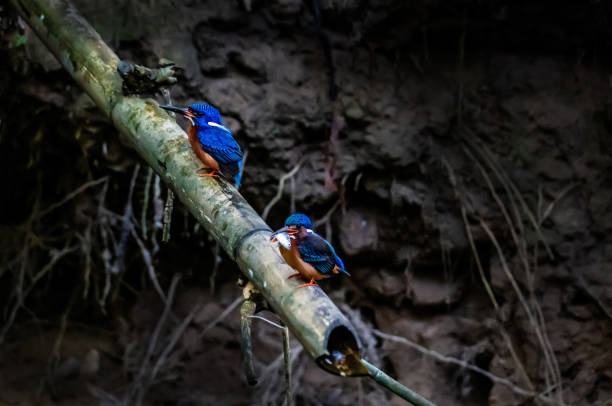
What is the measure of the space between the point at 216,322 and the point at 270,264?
82.7 inches

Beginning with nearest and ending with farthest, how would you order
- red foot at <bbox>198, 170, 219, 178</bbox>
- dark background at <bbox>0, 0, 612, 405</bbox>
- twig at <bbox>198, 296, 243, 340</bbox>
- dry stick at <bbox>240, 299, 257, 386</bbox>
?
1. dry stick at <bbox>240, 299, 257, 386</bbox>
2. red foot at <bbox>198, 170, 219, 178</bbox>
3. dark background at <bbox>0, 0, 612, 405</bbox>
4. twig at <bbox>198, 296, 243, 340</bbox>

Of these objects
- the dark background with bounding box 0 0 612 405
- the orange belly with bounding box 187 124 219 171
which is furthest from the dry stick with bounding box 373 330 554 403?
the orange belly with bounding box 187 124 219 171

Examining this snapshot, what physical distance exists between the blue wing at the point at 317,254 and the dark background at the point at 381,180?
165cm

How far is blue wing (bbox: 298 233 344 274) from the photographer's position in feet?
4.93

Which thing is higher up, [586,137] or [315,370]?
[586,137]

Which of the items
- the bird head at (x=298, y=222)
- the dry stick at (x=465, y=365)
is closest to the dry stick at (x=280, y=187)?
the dry stick at (x=465, y=365)

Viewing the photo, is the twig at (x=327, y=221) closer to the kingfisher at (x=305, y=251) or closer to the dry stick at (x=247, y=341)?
the kingfisher at (x=305, y=251)

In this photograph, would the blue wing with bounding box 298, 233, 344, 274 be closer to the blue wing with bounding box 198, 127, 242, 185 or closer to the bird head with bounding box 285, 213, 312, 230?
the bird head with bounding box 285, 213, 312, 230

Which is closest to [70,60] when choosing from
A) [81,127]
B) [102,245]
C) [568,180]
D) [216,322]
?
[81,127]

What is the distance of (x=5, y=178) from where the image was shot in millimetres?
3523

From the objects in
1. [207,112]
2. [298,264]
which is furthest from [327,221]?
[298,264]

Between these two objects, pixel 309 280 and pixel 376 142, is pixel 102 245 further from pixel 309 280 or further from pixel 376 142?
pixel 309 280

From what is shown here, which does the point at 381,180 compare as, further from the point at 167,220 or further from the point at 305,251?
Answer: the point at 305,251

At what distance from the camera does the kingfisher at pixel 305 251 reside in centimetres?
146
